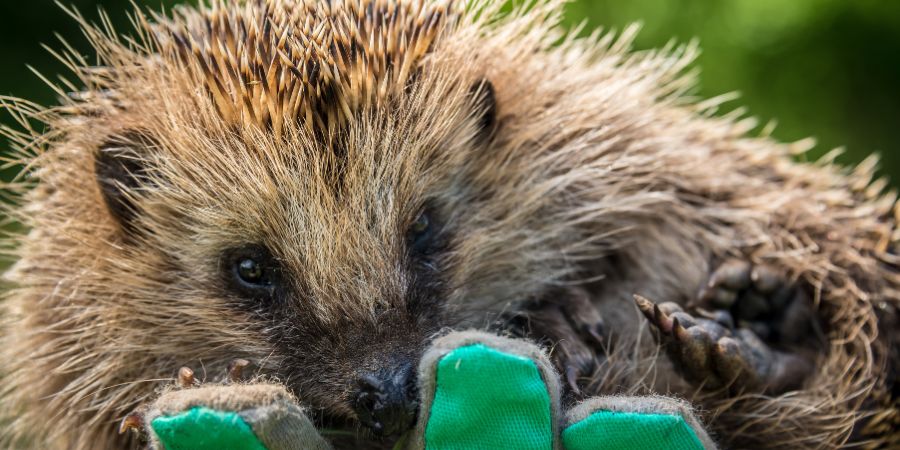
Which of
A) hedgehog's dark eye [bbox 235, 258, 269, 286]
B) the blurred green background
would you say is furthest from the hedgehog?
the blurred green background

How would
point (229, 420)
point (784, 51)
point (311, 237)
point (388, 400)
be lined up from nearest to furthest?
point (229, 420), point (388, 400), point (311, 237), point (784, 51)

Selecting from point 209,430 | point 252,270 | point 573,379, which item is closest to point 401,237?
point 252,270

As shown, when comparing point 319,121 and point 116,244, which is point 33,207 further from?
point 319,121

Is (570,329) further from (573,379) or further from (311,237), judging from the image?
(311,237)

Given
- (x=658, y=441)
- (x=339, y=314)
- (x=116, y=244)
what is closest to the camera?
(x=658, y=441)

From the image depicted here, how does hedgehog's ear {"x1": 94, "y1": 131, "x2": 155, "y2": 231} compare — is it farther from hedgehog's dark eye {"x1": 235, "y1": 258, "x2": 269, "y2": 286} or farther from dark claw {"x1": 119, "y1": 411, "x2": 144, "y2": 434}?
dark claw {"x1": 119, "y1": 411, "x2": 144, "y2": 434}

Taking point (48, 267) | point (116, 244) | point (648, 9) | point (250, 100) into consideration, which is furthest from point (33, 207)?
point (648, 9)
